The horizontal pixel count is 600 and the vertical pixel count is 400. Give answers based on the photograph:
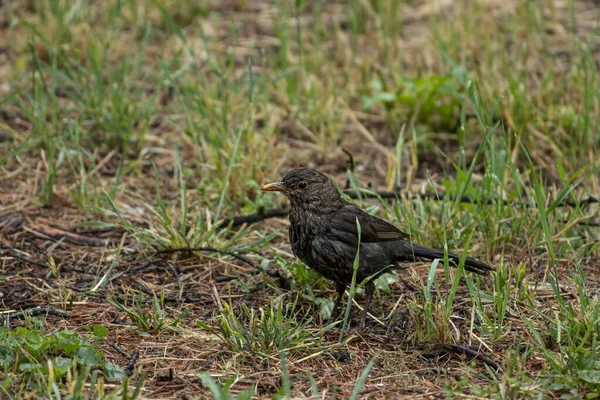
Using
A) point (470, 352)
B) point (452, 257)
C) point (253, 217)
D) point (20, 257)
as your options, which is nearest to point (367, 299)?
point (452, 257)

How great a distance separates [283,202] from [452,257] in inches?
61.9

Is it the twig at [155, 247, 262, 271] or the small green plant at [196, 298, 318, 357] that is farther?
the twig at [155, 247, 262, 271]

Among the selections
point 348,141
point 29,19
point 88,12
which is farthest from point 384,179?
point 29,19

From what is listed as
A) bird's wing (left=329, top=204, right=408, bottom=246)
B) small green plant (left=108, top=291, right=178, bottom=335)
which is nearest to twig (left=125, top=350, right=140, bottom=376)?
small green plant (left=108, top=291, right=178, bottom=335)

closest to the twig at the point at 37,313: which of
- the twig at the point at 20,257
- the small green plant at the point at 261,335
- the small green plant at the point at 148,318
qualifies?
the small green plant at the point at 148,318

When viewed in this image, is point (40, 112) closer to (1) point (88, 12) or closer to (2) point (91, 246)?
(2) point (91, 246)

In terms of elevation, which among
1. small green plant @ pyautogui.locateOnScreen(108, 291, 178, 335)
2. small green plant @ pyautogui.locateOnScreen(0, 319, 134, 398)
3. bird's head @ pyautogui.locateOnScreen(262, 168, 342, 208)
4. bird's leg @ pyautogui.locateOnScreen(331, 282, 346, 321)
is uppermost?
bird's head @ pyautogui.locateOnScreen(262, 168, 342, 208)

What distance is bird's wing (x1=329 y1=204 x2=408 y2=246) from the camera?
4504 millimetres

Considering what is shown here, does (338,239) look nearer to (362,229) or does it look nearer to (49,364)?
(362,229)

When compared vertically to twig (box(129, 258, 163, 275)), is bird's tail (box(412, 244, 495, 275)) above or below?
above

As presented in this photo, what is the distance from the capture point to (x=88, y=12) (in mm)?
7508

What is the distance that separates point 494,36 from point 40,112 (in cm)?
411

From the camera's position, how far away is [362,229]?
4516 millimetres

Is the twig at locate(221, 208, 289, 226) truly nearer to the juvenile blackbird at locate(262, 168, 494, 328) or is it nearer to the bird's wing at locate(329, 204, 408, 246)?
the juvenile blackbird at locate(262, 168, 494, 328)
